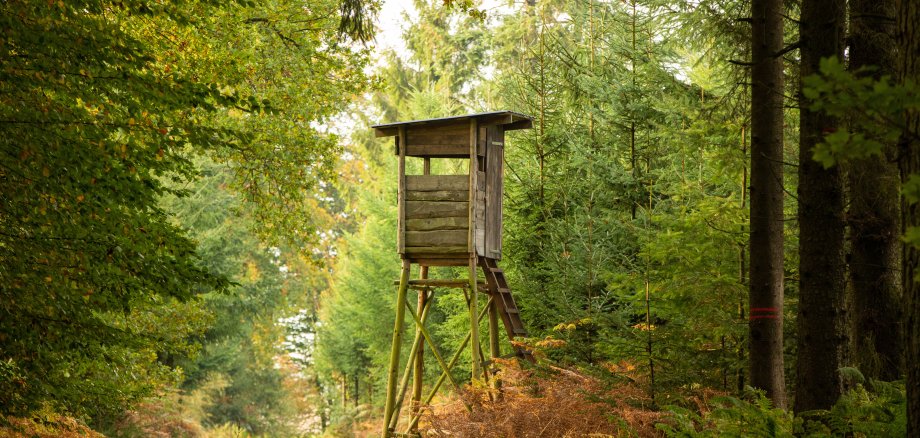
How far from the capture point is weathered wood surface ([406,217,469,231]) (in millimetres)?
11844

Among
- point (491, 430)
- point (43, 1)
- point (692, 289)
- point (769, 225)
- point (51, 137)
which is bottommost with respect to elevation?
point (491, 430)

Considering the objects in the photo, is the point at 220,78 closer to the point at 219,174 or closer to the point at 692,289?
the point at 692,289

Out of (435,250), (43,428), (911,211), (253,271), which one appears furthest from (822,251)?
(253,271)

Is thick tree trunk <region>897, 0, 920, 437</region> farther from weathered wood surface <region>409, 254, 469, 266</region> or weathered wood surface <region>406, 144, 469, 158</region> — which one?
weathered wood surface <region>406, 144, 469, 158</region>

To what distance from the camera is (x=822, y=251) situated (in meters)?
6.75

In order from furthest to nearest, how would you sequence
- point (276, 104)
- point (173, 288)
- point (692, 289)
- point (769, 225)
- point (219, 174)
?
point (219, 174)
point (276, 104)
point (692, 289)
point (769, 225)
point (173, 288)

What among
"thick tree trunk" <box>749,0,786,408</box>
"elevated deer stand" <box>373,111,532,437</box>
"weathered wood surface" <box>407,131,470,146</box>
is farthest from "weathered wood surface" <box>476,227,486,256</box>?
"thick tree trunk" <box>749,0,786,408</box>

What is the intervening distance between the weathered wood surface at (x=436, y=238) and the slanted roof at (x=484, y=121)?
1368 mm

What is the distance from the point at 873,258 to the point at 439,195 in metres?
5.33

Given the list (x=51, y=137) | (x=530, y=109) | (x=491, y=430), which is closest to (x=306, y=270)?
(x=530, y=109)

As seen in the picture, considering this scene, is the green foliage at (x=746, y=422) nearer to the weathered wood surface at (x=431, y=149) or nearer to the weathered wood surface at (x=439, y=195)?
the weathered wood surface at (x=439, y=195)

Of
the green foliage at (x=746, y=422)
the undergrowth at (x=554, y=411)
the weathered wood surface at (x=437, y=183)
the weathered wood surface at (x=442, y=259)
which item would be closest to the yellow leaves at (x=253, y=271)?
the weathered wood surface at (x=442, y=259)

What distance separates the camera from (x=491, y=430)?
8992mm

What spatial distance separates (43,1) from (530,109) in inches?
383
